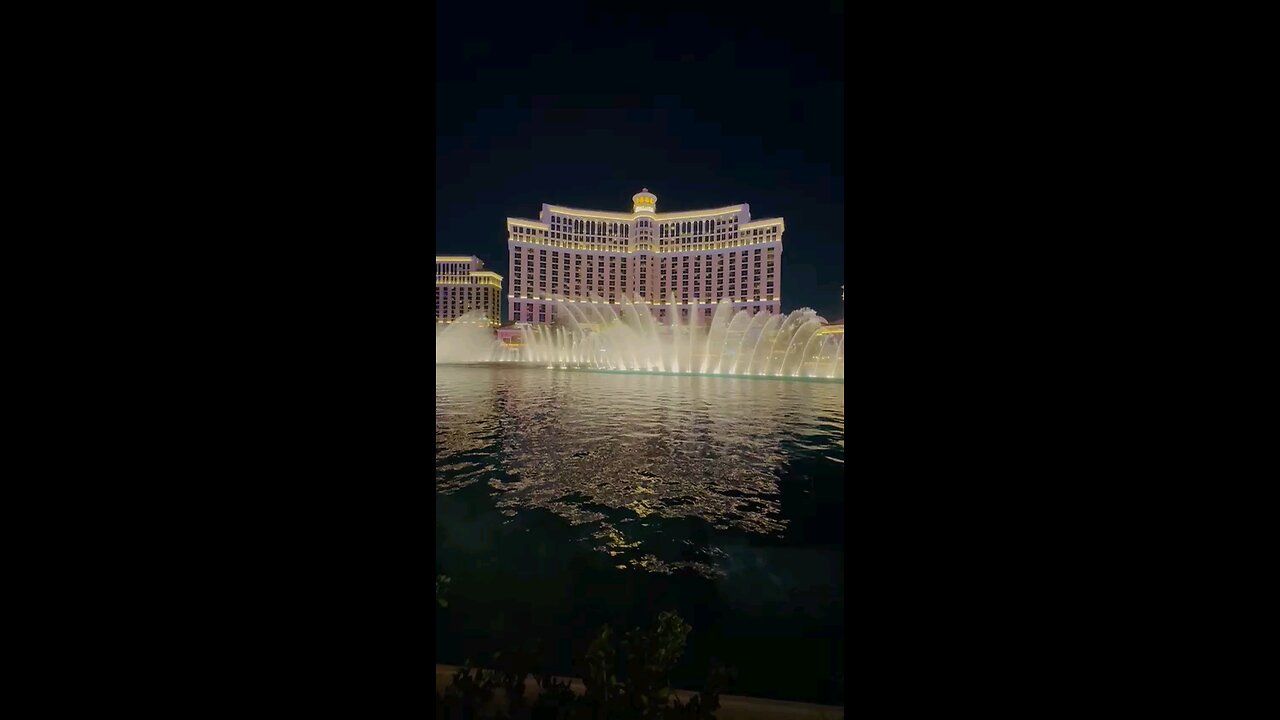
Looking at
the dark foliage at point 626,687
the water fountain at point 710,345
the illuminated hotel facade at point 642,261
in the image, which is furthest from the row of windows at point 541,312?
the dark foliage at point 626,687

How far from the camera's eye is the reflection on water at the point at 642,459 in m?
4.97

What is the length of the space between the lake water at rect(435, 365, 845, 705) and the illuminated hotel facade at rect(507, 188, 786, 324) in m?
58.1

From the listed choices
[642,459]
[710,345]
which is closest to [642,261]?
[710,345]

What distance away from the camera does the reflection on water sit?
4973 mm

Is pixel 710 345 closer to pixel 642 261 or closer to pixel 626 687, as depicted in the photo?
pixel 626 687

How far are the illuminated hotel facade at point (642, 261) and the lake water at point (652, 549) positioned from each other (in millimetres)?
58062

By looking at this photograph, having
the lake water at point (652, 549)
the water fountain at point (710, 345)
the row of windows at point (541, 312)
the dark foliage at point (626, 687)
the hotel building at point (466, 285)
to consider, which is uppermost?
the hotel building at point (466, 285)

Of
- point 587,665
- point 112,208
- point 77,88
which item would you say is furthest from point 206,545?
point 587,665

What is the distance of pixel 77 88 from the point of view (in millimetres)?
1022

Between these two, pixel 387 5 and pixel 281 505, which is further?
pixel 387 5

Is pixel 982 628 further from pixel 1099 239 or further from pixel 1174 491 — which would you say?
pixel 1099 239

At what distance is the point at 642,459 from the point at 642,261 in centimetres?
6187

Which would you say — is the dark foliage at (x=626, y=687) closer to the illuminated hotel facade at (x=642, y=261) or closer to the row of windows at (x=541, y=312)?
the illuminated hotel facade at (x=642, y=261)

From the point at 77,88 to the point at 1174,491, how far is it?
256cm
